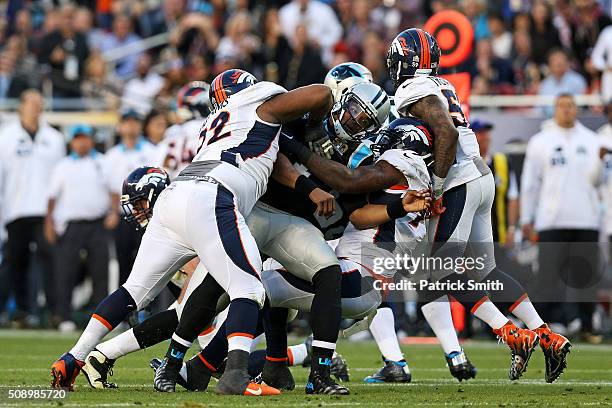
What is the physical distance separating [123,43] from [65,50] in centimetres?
119

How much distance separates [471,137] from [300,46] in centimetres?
748

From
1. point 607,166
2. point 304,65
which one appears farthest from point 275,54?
point 607,166

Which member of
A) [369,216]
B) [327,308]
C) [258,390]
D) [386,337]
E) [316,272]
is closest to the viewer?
[258,390]

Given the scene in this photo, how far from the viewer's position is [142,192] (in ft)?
26.4

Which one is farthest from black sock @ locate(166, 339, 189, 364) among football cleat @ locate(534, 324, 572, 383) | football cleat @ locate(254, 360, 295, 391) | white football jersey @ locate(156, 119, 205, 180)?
white football jersey @ locate(156, 119, 205, 180)

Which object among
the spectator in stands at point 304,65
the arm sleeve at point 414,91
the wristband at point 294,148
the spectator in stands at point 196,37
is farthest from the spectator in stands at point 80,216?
the wristband at point 294,148

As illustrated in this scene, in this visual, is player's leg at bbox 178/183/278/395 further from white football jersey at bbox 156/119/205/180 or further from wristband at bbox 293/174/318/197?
white football jersey at bbox 156/119/205/180

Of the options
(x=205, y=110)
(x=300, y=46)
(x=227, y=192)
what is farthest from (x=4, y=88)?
(x=227, y=192)

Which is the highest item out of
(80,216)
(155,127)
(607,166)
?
(155,127)

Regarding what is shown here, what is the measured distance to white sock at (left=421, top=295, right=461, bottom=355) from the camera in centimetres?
861

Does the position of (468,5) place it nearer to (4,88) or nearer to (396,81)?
(4,88)

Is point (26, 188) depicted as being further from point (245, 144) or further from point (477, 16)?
point (245, 144)

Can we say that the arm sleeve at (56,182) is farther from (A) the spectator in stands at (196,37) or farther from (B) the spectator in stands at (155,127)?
(A) the spectator in stands at (196,37)

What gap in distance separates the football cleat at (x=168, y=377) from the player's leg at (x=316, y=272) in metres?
0.77
